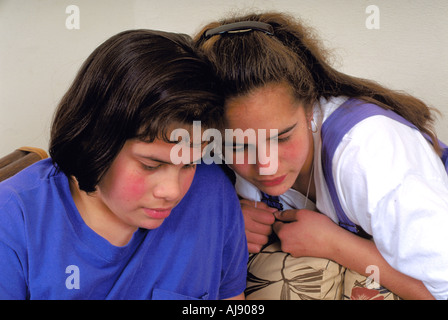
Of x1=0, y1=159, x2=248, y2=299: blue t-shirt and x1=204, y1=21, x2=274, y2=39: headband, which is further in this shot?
x1=204, y1=21, x2=274, y2=39: headband

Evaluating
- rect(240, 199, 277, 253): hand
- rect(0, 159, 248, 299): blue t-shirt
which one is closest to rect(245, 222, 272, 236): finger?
rect(240, 199, 277, 253): hand

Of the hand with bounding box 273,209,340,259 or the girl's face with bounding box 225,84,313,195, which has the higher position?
the girl's face with bounding box 225,84,313,195

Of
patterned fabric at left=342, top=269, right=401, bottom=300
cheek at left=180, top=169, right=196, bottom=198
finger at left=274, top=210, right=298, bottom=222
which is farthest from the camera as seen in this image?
finger at left=274, top=210, right=298, bottom=222

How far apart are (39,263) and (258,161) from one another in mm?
479

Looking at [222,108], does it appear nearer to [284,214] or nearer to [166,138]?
[166,138]

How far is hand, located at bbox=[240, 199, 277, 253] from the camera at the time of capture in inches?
46.4

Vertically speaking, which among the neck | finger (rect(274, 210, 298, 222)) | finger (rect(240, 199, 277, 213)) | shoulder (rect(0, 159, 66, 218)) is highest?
shoulder (rect(0, 159, 66, 218))

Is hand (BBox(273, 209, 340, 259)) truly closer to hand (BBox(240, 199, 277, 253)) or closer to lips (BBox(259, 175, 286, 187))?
hand (BBox(240, 199, 277, 253))

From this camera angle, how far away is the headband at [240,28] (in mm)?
940

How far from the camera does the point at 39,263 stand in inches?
30.9

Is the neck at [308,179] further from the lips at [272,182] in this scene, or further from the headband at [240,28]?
the headband at [240,28]

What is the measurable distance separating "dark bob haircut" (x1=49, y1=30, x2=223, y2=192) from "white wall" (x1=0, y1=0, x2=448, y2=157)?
0.68 metres

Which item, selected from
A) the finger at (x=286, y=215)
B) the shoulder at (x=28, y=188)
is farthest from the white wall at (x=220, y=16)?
the shoulder at (x=28, y=188)
